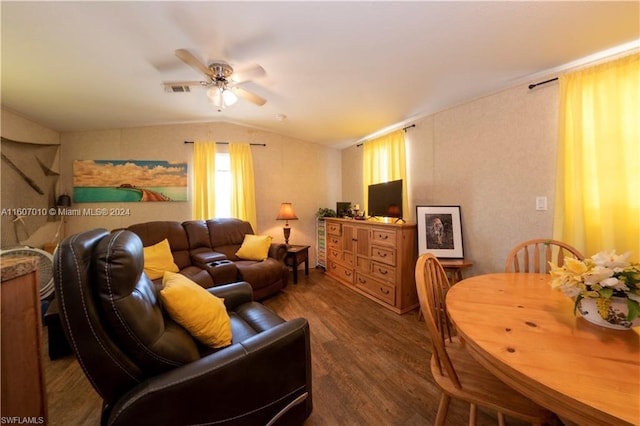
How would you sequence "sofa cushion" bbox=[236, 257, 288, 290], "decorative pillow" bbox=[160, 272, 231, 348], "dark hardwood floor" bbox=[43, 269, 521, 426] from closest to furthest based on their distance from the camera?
1. "decorative pillow" bbox=[160, 272, 231, 348]
2. "dark hardwood floor" bbox=[43, 269, 521, 426]
3. "sofa cushion" bbox=[236, 257, 288, 290]

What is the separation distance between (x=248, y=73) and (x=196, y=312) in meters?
1.87

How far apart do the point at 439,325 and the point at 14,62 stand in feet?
12.3

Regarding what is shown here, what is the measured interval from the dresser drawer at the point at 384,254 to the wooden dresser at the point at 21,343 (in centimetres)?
266

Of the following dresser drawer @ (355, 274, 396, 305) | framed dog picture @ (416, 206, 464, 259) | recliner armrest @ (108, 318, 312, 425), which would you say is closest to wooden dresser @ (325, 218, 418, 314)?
dresser drawer @ (355, 274, 396, 305)

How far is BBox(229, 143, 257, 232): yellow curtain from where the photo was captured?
3.81 meters

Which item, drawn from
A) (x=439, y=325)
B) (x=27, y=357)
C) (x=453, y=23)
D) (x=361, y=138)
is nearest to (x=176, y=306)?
(x=27, y=357)

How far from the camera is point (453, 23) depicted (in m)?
1.50

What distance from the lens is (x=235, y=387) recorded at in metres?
0.96

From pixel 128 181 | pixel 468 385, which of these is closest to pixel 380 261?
pixel 468 385

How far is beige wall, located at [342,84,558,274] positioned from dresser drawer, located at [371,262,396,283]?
833 millimetres

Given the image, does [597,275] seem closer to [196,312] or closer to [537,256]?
[537,256]

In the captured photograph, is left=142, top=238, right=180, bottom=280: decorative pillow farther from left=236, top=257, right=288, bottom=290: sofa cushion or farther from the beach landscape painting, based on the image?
the beach landscape painting

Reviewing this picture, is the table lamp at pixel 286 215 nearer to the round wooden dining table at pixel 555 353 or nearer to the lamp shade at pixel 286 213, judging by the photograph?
the lamp shade at pixel 286 213

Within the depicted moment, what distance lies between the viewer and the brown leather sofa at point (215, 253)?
2.74 metres
